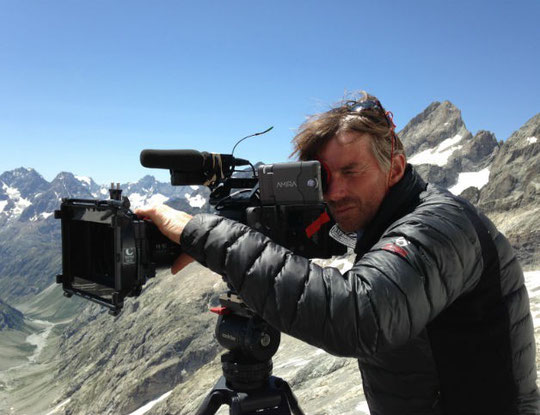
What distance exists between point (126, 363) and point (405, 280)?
161m

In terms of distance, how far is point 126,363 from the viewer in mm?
146375

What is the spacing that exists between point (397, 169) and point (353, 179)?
39cm

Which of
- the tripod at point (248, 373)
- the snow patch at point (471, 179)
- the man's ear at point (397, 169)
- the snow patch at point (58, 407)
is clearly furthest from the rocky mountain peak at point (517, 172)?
the snow patch at point (58, 407)

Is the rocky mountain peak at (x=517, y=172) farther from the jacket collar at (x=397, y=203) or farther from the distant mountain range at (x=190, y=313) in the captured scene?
the jacket collar at (x=397, y=203)

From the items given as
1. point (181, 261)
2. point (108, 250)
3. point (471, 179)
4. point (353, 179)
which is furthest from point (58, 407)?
point (353, 179)

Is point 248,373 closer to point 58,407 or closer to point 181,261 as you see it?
point 181,261

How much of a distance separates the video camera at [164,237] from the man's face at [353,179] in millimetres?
119

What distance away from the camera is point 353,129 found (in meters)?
3.07

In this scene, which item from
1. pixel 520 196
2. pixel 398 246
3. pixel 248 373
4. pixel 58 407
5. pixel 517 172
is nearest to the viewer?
pixel 398 246

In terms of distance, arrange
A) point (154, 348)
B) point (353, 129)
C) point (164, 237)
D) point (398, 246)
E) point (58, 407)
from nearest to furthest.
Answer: point (398, 246), point (353, 129), point (164, 237), point (154, 348), point (58, 407)

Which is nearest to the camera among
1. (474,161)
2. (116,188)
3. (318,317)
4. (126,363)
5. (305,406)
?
(318,317)

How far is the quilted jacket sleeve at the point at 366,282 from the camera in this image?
2312 mm

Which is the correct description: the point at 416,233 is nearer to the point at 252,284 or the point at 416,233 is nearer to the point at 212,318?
the point at 252,284

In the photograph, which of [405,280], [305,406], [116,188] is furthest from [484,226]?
[305,406]
